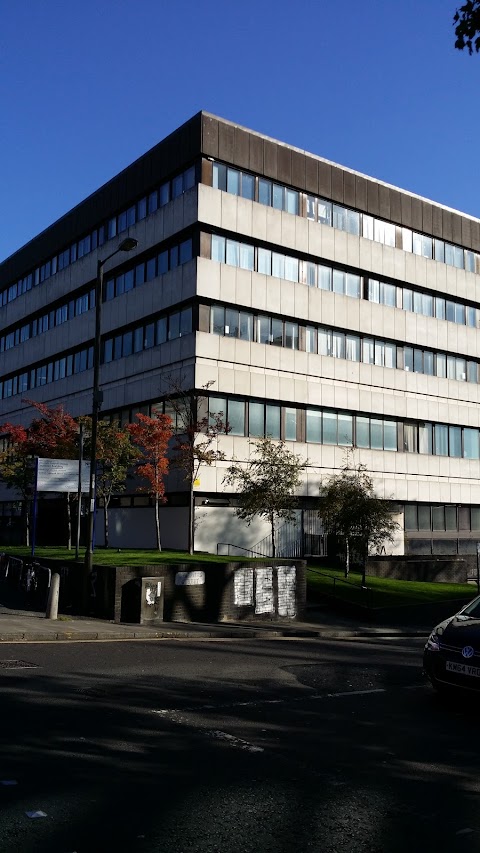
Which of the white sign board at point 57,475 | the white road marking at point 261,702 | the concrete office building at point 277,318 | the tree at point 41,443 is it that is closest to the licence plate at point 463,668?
the white road marking at point 261,702

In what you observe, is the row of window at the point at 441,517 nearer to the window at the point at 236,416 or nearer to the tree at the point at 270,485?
the window at the point at 236,416

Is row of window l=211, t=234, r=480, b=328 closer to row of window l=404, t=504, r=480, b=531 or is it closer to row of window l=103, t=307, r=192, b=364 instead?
row of window l=103, t=307, r=192, b=364

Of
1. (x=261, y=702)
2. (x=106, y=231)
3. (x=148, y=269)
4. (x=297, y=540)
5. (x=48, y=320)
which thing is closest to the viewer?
(x=261, y=702)

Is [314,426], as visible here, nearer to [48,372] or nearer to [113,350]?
[113,350]

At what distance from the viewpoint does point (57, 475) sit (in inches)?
949

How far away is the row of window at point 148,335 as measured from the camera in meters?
36.9

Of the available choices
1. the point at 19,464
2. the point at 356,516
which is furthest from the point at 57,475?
the point at 19,464

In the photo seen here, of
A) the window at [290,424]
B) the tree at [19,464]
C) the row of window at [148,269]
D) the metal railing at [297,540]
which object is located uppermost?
the row of window at [148,269]

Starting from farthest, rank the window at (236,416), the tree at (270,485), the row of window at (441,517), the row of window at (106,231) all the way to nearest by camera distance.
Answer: the row of window at (441,517)
the row of window at (106,231)
the window at (236,416)
the tree at (270,485)

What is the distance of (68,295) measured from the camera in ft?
158

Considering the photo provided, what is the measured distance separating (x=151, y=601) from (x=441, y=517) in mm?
29551

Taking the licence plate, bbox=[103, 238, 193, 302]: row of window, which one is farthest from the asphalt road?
bbox=[103, 238, 193, 302]: row of window

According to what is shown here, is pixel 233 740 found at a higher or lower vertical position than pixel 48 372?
lower

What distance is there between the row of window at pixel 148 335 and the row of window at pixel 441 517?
1659 cm
